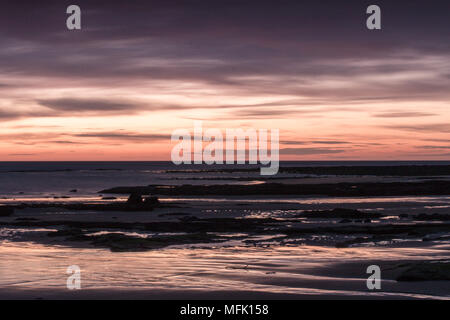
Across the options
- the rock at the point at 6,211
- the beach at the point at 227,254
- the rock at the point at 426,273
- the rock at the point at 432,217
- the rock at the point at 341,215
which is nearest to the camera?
the beach at the point at 227,254

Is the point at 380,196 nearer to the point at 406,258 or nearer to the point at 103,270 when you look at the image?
the point at 406,258

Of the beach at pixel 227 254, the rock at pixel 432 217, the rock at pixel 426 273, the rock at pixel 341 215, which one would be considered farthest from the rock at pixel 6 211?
the rock at pixel 426 273

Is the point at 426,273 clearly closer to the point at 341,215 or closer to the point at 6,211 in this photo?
the point at 341,215

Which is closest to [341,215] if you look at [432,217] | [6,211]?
[432,217]

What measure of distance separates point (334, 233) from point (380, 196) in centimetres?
3866

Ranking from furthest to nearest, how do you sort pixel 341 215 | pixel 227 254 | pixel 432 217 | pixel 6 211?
pixel 6 211, pixel 341 215, pixel 432 217, pixel 227 254

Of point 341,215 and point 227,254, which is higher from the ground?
point 227,254

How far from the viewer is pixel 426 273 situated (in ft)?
67.8

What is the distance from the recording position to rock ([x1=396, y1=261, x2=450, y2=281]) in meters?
20.4

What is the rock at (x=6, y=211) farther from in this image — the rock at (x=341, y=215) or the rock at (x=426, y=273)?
the rock at (x=426, y=273)

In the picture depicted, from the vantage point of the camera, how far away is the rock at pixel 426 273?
20422mm

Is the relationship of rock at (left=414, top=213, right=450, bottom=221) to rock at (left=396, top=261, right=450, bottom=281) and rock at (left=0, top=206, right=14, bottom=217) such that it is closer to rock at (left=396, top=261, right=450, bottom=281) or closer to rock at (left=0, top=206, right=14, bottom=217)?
rock at (left=396, top=261, right=450, bottom=281)

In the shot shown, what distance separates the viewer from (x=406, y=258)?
2564 cm
